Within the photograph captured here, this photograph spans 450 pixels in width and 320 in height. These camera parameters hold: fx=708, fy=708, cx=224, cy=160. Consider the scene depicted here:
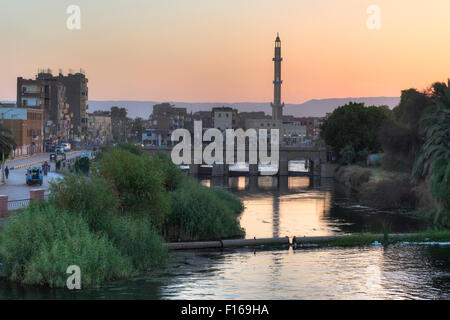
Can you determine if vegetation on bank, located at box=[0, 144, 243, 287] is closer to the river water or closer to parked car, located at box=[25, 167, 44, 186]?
the river water

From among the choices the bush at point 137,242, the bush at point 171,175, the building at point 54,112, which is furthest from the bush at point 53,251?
the building at point 54,112

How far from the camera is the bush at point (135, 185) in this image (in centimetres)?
4069

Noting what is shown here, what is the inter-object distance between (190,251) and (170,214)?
196 inches

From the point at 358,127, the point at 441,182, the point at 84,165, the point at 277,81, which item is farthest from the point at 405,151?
the point at 277,81

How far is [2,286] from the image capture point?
29.2 m

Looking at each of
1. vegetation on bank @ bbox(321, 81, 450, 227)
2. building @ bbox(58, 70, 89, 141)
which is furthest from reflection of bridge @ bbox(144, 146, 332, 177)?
building @ bbox(58, 70, 89, 141)

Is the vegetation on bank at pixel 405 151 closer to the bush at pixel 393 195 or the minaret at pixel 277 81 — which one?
the bush at pixel 393 195

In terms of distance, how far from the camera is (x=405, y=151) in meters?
73.9

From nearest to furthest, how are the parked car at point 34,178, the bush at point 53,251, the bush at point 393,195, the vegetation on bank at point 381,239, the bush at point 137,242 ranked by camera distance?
the bush at point 53,251
the bush at point 137,242
the vegetation on bank at point 381,239
the parked car at point 34,178
the bush at point 393,195

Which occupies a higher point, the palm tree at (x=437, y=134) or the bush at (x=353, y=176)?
the palm tree at (x=437, y=134)

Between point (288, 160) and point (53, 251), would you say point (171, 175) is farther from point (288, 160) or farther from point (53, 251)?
point (288, 160)

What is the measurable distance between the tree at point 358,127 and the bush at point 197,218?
69.9m

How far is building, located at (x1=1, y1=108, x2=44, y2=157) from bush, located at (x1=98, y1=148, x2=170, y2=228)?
230 ft

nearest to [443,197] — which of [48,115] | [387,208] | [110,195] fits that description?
[387,208]
